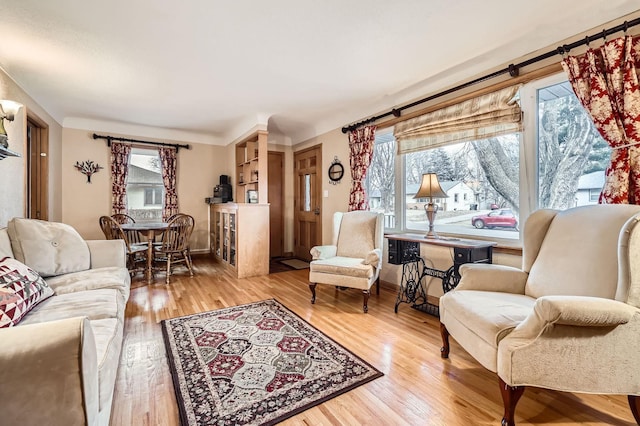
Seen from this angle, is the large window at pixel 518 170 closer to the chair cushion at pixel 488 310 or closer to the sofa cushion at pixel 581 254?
the sofa cushion at pixel 581 254

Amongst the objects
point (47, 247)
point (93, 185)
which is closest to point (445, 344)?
point (47, 247)

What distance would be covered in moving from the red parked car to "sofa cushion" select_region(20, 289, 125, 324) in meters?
2.99

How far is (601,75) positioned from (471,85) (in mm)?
982

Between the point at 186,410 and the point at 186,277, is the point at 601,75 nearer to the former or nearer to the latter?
the point at 186,410

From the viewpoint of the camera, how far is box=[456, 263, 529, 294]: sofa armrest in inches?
77.0

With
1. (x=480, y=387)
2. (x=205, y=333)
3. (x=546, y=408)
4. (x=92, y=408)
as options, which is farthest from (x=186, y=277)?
(x=546, y=408)

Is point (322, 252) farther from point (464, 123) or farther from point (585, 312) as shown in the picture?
point (585, 312)

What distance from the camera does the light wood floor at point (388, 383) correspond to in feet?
4.74

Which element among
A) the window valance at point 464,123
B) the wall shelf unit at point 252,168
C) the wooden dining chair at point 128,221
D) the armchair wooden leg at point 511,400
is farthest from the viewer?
the wooden dining chair at point 128,221

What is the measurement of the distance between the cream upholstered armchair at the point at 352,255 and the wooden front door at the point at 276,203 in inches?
89.1

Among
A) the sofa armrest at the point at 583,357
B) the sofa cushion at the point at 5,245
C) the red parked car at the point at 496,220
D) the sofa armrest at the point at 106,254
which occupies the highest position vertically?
the red parked car at the point at 496,220

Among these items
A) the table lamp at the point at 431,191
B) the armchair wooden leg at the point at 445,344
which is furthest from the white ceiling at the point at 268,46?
the armchair wooden leg at the point at 445,344

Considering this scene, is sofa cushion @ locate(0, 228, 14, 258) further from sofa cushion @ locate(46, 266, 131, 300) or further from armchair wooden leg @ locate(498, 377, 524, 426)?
armchair wooden leg @ locate(498, 377, 524, 426)

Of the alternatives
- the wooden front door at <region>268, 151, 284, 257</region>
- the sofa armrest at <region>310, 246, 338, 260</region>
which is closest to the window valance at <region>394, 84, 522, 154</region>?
the sofa armrest at <region>310, 246, 338, 260</region>
